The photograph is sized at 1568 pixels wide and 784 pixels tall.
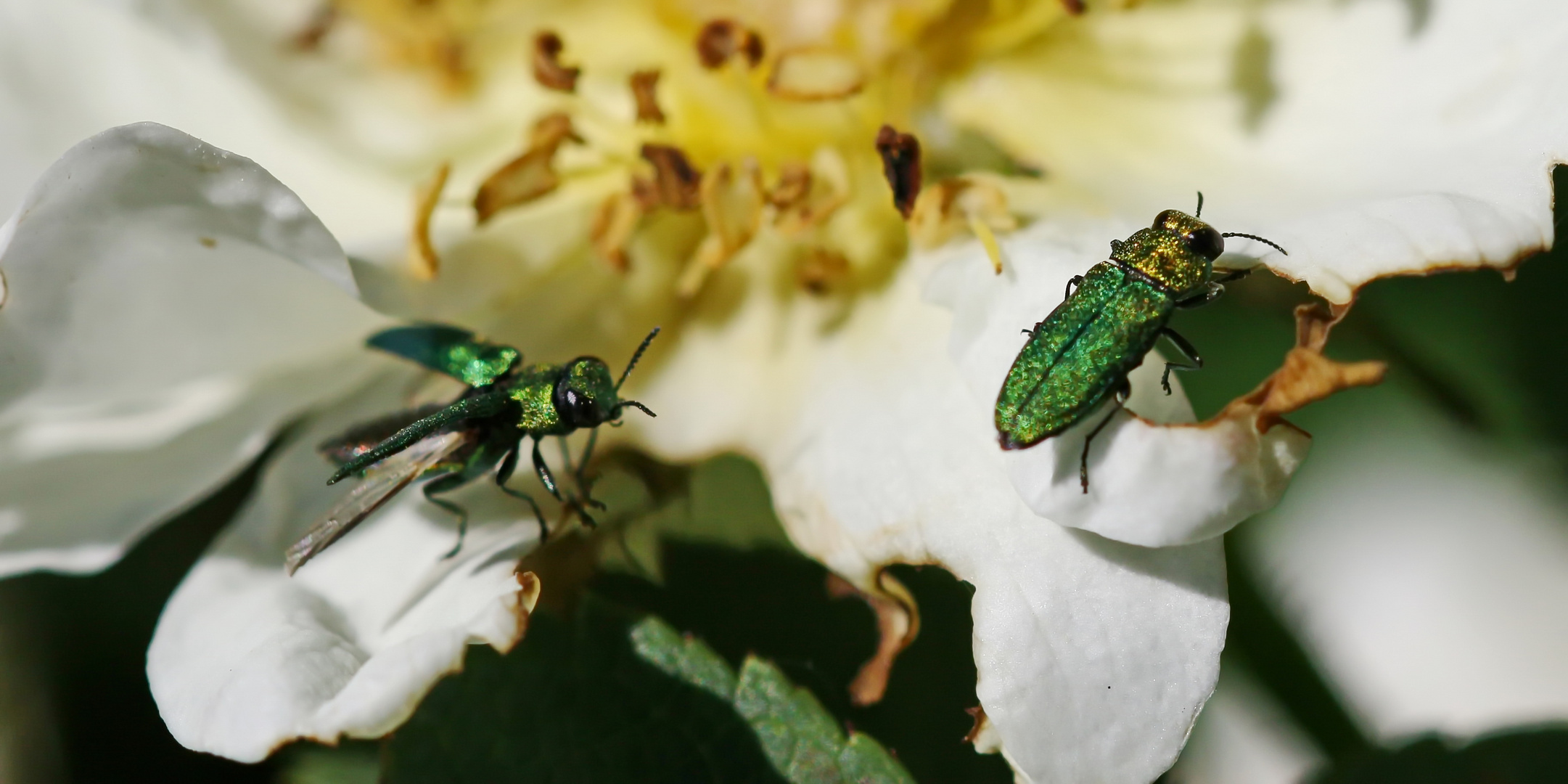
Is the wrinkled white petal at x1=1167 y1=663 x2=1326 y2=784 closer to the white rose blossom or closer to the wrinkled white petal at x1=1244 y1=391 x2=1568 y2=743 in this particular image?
the wrinkled white petal at x1=1244 y1=391 x2=1568 y2=743

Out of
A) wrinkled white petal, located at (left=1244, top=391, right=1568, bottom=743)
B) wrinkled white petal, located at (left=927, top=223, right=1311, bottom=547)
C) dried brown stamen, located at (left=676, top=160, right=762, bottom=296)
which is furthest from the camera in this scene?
wrinkled white petal, located at (left=1244, top=391, right=1568, bottom=743)

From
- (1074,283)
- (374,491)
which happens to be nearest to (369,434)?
(374,491)

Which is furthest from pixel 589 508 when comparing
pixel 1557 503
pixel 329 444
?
pixel 1557 503

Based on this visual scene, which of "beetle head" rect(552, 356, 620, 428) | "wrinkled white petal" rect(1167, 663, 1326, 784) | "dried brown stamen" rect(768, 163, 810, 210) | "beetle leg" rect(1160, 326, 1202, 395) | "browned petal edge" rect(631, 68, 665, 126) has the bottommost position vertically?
"wrinkled white petal" rect(1167, 663, 1326, 784)

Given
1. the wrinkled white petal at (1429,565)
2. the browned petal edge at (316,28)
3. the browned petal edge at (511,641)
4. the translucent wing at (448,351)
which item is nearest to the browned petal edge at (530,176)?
the translucent wing at (448,351)

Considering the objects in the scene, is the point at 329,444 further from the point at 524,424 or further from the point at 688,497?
the point at 688,497

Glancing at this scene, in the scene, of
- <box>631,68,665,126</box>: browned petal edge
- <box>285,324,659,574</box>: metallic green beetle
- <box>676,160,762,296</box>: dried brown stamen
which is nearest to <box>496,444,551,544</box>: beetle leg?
<box>285,324,659,574</box>: metallic green beetle
